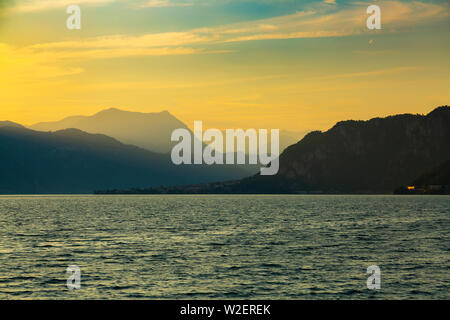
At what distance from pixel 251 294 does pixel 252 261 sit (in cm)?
2030

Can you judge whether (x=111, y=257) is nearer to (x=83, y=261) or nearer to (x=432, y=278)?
(x=83, y=261)

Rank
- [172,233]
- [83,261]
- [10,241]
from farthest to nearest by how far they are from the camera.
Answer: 1. [172,233]
2. [10,241]
3. [83,261]

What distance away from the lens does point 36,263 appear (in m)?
66.7

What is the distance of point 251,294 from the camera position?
48.4 metres
